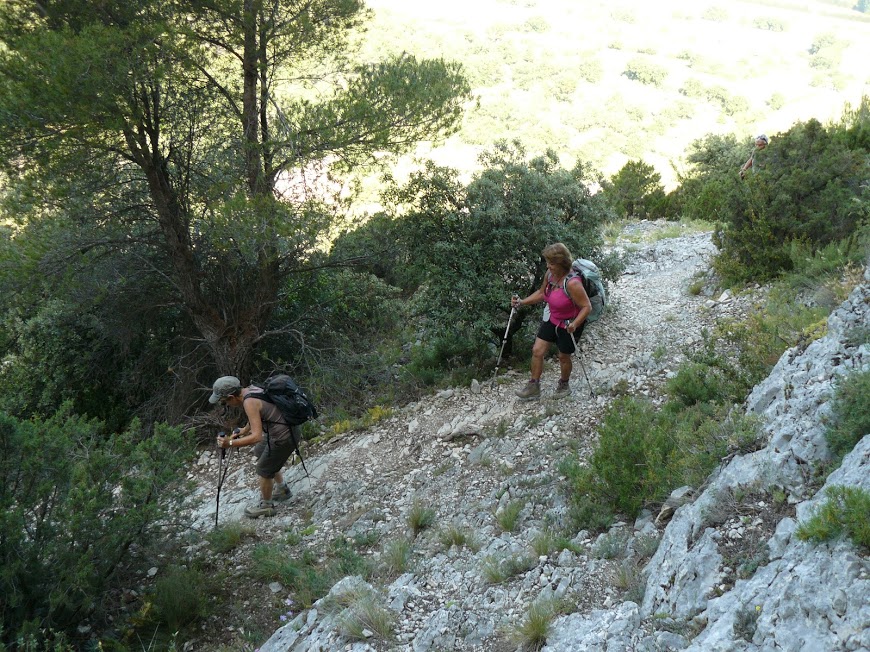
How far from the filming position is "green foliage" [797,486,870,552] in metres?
2.72

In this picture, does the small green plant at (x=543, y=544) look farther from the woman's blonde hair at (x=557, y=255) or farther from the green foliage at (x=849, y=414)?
the woman's blonde hair at (x=557, y=255)

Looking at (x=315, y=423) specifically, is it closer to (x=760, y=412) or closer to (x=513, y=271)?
(x=513, y=271)

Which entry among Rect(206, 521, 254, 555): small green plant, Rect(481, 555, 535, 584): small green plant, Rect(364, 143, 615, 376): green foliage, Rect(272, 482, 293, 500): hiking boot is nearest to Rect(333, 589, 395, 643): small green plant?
Rect(481, 555, 535, 584): small green plant

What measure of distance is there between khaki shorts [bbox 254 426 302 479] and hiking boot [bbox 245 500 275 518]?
0.34 meters

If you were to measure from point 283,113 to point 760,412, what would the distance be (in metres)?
6.81

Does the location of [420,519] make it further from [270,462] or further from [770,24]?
[770,24]

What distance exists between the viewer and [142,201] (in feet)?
30.6

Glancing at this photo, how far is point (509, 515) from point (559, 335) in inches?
93.8

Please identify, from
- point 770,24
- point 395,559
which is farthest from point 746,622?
point 770,24

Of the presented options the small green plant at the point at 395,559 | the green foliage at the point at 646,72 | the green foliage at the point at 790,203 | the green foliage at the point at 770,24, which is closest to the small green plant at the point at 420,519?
the small green plant at the point at 395,559

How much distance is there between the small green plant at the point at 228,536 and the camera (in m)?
5.94

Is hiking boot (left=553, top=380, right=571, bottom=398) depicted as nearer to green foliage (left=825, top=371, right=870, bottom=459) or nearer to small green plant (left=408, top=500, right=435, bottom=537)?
small green plant (left=408, top=500, right=435, bottom=537)

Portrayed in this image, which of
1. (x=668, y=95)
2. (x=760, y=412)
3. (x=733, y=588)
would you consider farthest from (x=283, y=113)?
(x=668, y=95)

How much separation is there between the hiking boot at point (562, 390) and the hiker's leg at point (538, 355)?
26cm
